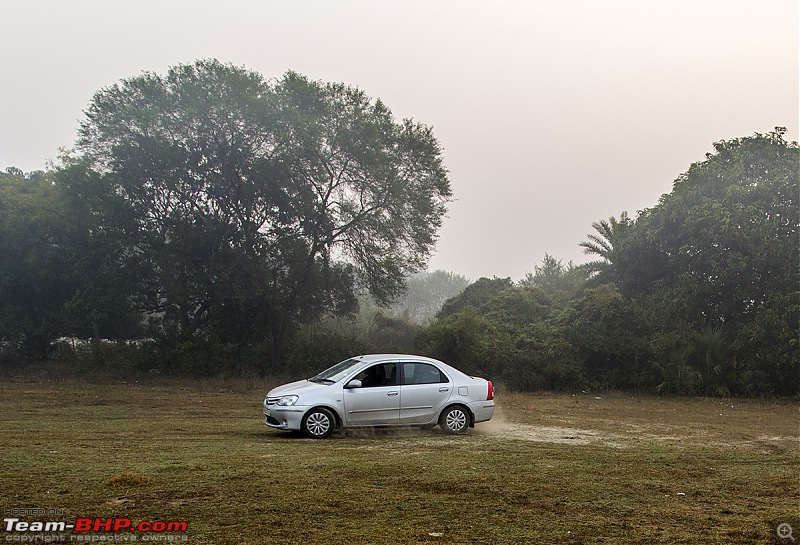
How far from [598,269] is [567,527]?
29102 mm

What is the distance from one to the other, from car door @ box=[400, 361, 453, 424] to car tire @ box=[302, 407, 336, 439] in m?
1.31

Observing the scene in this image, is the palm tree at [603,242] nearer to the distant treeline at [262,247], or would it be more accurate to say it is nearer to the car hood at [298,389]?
the distant treeline at [262,247]

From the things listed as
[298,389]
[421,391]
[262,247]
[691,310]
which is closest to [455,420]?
[421,391]

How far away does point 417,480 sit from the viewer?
803 cm

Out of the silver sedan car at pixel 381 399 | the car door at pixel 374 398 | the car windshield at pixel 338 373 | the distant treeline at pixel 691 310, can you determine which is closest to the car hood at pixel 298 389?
the silver sedan car at pixel 381 399

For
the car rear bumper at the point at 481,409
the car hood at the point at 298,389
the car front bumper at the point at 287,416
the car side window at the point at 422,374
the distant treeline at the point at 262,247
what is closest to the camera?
the car front bumper at the point at 287,416

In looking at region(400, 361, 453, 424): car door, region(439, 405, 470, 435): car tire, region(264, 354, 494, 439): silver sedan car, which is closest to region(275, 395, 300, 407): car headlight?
region(264, 354, 494, 439): silver sedan car

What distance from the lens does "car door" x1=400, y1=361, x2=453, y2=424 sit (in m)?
12.3

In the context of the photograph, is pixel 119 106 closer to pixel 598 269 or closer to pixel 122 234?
pixel 122 234

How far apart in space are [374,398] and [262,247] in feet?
63.0

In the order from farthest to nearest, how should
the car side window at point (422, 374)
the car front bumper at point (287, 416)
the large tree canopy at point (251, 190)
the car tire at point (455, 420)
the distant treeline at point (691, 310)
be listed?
the large tree canopy at point (251, 190), the distant treeline at point (691, 310), the car tire at point (455, 420), the car side window at point (422, 374), the car front bumper at point (287, 416)

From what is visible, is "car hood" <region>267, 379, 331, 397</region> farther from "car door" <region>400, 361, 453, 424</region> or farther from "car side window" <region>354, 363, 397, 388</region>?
"car door" <region>400, 361, 453, 424</region>

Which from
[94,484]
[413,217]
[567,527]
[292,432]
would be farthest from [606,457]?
[413,217]

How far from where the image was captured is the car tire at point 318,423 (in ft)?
38.5
